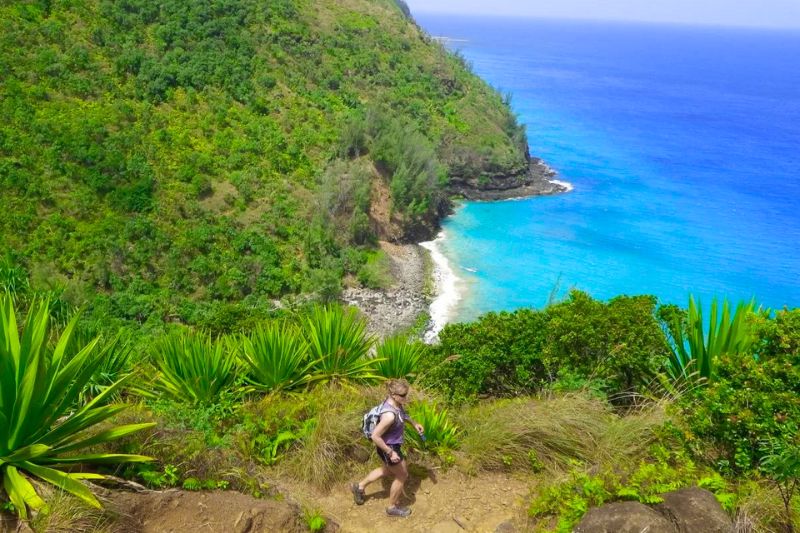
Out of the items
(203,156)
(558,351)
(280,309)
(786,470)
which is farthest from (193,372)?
(203,156)

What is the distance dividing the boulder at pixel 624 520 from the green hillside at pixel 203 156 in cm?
1072

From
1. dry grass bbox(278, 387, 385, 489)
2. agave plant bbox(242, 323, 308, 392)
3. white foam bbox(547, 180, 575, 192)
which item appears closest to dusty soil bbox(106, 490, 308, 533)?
dry grass bbox(278, 387, 385, 489)

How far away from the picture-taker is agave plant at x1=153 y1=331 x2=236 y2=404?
6656 mm

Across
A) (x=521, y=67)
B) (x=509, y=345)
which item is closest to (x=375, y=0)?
(x=509, y=345)

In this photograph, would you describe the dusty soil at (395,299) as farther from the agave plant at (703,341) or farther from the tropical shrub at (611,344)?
the agave plant at (703,341)

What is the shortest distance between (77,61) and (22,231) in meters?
11.5

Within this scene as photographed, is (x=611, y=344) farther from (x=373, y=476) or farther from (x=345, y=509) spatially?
(x=345, y=509)

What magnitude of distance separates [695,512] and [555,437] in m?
1.65

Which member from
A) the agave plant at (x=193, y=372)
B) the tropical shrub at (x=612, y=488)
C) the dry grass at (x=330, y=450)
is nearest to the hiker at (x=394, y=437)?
the dry grass at (x=330, y=450)

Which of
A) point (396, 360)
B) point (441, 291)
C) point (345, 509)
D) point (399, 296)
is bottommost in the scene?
point (399, 296)

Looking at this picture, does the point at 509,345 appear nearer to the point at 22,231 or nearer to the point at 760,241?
the point at 22,231

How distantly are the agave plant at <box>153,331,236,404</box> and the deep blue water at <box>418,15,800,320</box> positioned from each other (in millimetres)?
9546

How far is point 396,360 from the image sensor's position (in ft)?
26.5

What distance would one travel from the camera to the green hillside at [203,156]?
2227 cm
